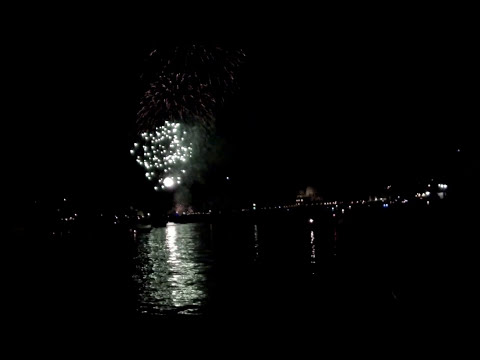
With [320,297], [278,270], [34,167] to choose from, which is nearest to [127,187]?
[34,167]

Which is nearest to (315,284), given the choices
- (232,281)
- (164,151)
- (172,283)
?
(232,281)

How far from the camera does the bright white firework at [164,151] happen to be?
50.6 m

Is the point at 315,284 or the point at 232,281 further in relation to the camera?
the point at 232,281

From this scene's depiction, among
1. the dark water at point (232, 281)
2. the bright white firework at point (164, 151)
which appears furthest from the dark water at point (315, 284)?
the bright white firework at point (164, 151)

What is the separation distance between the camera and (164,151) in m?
52.7

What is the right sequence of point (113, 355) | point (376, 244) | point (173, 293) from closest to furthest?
point (113, 355) < point (173, 293) < point (376, 244)

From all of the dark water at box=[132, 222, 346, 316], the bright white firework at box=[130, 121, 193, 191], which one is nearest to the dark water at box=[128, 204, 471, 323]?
the dark water at box=[132, 222, 346, 316]

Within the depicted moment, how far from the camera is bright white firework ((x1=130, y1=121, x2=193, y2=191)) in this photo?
50562mm

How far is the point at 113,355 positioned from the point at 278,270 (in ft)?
28.2

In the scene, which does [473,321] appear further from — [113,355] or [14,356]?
[14,356]

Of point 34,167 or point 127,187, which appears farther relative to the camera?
point 127,187

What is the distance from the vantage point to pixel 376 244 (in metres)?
21.2

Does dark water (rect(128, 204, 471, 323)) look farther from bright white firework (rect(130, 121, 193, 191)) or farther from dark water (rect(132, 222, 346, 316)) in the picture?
bright white firework (rect(130, 121, 193, 191))

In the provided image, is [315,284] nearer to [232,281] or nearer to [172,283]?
[232,281]
